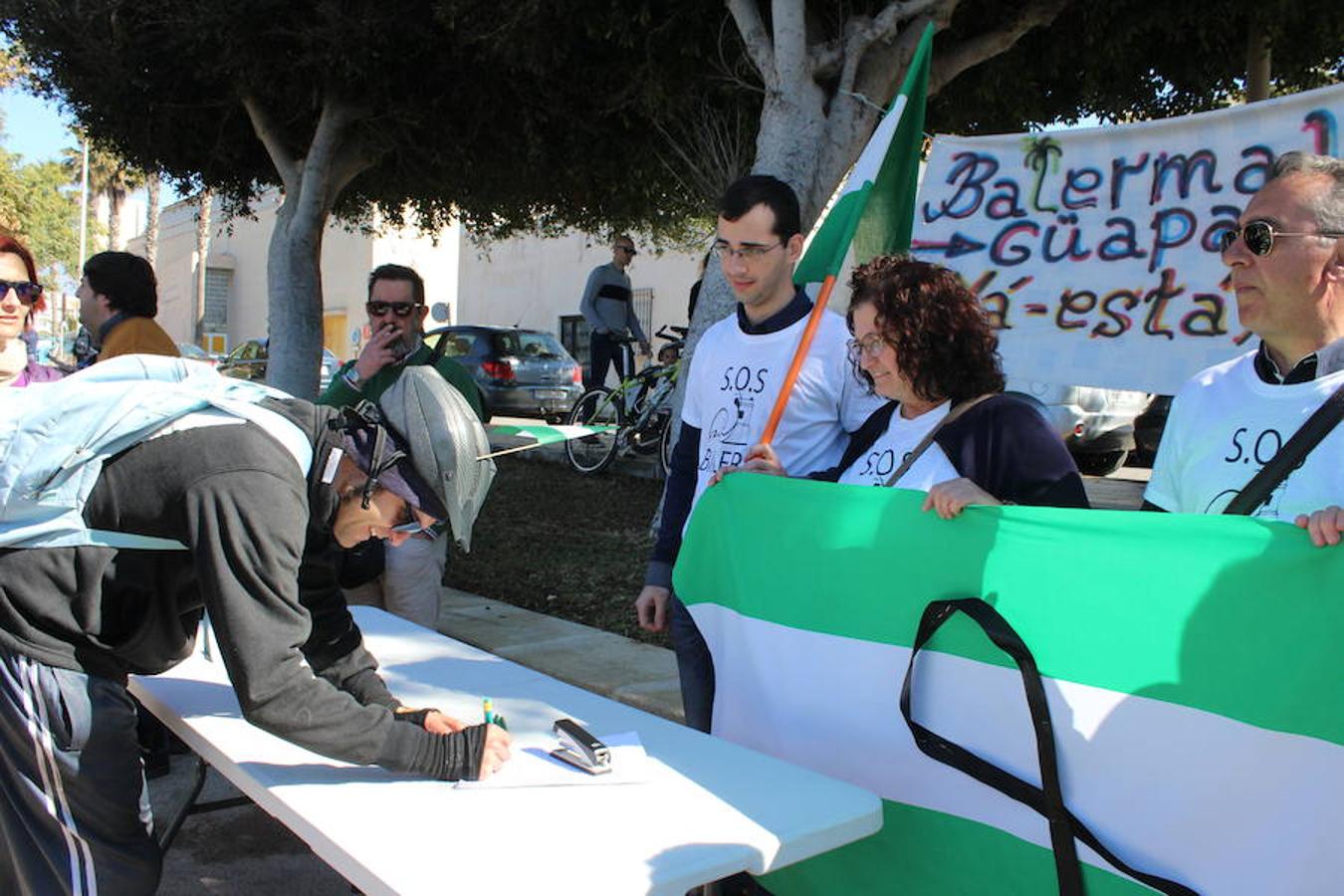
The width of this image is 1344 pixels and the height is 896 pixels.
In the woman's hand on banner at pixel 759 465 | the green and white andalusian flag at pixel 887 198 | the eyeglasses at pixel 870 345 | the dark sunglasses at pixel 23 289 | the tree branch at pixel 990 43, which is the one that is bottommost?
the woman's hand on banner at pixel 759 465

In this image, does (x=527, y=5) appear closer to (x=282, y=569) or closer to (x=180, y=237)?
(x=282, y=569)

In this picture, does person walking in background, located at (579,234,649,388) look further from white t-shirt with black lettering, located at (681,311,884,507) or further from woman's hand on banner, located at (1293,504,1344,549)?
woman's hand on banner, located at (1293,504,1344,549)

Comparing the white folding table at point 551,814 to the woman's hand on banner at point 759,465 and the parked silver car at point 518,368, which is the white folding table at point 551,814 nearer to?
the woman's hand on banner at point 759,465

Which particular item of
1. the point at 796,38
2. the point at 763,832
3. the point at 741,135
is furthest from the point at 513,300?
the point at 763,832

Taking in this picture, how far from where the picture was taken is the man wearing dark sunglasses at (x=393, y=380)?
13.2 feet

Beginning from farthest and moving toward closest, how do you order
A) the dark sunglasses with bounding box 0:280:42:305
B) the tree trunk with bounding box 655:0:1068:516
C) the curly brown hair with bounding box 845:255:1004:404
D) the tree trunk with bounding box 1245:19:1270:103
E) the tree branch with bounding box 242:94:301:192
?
the tree branch with bounding box 242:94:301:192, the tree trunk with bounding box 1245:19:1270:103, the tree trunk with bounding box 655:0:1068:516, the dark sunglasses with bounding box 0:280:42:305, the curly brown hair with bounding box 845:255:1004:404

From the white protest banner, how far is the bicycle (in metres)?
5.78

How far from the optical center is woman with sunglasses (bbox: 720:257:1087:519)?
2393 mm

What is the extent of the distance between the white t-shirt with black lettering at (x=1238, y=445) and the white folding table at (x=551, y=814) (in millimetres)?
966

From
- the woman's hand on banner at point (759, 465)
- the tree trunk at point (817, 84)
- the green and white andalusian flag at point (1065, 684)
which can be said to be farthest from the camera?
the tree trunk at point (817, 84)

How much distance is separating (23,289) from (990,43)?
19.7 feet

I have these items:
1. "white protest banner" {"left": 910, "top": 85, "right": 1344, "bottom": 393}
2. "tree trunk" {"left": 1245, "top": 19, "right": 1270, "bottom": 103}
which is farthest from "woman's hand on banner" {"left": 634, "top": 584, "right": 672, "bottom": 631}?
"tree trunk" {"left": 1245, "top": 19, "right": 1270, "bottom": 103}

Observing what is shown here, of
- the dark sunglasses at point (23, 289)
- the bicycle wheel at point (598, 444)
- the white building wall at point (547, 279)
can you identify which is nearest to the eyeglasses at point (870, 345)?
the dark sunglasses at point (23, 289)

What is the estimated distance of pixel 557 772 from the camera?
213 centimetres
